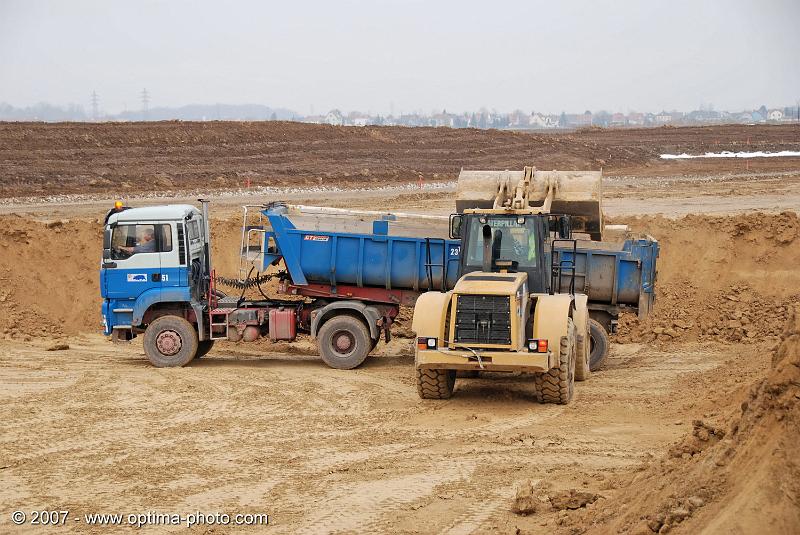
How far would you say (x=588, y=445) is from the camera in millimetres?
12680

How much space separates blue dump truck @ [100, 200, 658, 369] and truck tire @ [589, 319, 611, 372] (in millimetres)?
17

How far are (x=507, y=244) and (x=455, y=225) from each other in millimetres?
815

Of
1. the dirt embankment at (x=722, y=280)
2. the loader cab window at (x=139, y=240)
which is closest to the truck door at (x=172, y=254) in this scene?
the loader cab window at (x=139, y=240)

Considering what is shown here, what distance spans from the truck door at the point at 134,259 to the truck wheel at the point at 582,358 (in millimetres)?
7049

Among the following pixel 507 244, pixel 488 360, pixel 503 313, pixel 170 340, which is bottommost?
pixel 170 340

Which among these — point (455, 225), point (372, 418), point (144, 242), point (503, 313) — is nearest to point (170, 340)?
point (144, 242)

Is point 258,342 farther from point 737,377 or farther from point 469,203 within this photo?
point 737,377

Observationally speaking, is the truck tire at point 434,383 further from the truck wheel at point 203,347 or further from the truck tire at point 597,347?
the truck wheel at point 203,347

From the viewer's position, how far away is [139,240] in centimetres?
1820

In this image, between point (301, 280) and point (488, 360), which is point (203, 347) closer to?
point (301, 280)

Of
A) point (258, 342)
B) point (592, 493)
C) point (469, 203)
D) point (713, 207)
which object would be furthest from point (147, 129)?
point (592, 493)

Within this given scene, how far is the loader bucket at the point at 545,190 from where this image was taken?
1756 centimetres

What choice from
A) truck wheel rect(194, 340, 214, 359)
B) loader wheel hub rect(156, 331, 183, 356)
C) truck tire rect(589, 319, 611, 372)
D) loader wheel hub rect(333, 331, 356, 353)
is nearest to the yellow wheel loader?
truck tire rect(589, 319, 611, 372)

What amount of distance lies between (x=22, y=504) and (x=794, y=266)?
18139mm
